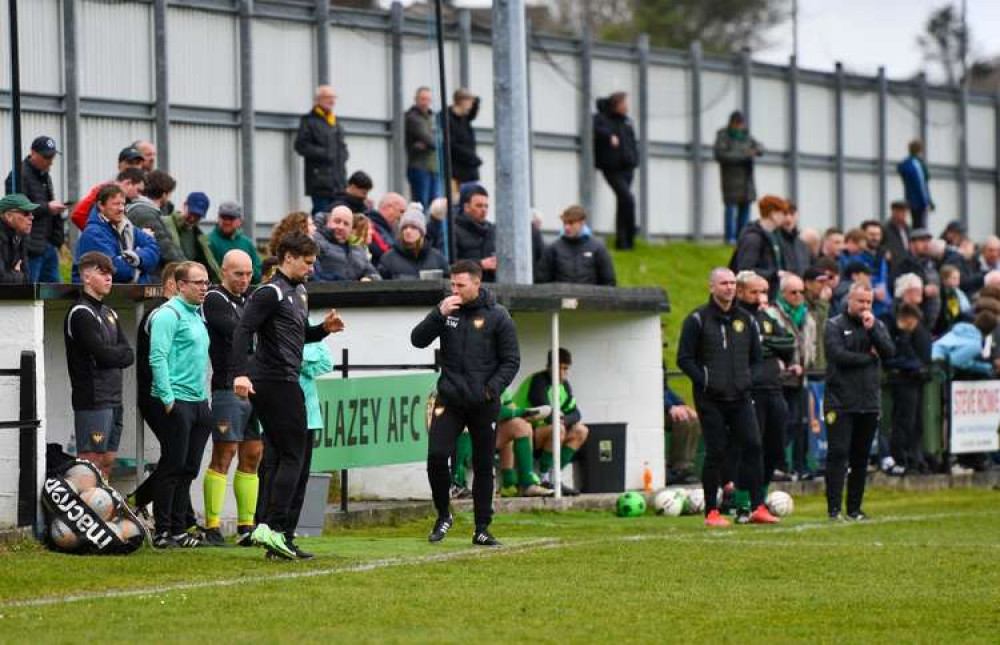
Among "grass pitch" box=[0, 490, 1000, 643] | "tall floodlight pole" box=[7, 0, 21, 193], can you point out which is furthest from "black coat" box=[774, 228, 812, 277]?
"tall floodlight pole" box=[7, 0, 21, 193]

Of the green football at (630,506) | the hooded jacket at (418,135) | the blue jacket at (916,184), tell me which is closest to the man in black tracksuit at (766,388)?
the green football at (630,506)

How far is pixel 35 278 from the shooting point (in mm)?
17688

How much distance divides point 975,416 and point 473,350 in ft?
37.9

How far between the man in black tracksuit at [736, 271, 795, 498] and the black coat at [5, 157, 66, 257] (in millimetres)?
5884

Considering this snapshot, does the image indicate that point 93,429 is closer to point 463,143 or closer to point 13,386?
point 13,386

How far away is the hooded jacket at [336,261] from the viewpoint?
19531 mm

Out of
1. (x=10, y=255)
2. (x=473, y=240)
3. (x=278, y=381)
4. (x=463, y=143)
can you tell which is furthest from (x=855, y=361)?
(x=463, y=143)

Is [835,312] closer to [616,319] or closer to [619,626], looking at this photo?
[616,319]

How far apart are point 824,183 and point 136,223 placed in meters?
22.3

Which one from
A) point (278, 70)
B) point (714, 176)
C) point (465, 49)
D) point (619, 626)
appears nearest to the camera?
point (619, 626)

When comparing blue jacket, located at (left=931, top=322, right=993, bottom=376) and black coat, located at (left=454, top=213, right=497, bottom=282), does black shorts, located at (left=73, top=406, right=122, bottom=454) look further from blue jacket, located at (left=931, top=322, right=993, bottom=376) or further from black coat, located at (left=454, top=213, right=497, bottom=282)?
blue jacket, located at (left=931, top=322, right=993, bottom=376)

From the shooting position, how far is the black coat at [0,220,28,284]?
1634 cm

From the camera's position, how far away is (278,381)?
14.1 meters

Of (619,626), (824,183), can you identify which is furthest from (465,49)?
(619,626)
